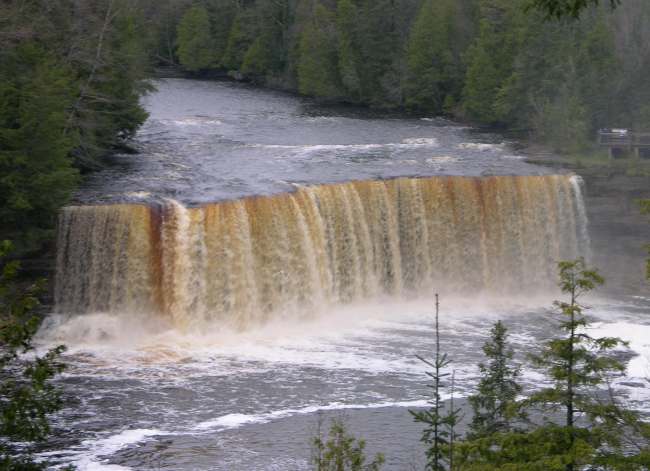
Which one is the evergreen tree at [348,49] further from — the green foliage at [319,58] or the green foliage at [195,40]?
the green foliage at [195,40]

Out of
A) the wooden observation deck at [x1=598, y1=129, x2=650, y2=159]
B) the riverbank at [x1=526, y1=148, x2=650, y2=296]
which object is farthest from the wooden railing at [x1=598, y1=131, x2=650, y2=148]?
the riverbank at [x1=526, y1=148, x2=650, y2=296]

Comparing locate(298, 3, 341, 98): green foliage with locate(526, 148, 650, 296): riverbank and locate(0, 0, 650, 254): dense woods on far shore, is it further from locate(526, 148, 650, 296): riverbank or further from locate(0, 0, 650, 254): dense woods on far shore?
locate(526, 148, 650, 296): riverbank

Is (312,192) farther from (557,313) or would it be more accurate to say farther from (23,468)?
(23,468)

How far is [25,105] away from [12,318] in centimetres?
1988

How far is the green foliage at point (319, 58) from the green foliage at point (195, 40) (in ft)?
25.8

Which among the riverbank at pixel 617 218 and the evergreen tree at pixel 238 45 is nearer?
the riverbank at pixel 617 218

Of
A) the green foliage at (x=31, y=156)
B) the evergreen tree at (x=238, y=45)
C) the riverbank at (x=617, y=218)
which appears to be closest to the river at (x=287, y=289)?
the riverbank at (x=617, y=218)

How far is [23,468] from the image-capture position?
30.8ft

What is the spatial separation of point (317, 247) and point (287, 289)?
5.56ft

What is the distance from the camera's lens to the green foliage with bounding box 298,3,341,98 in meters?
59.2

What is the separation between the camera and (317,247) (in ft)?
109

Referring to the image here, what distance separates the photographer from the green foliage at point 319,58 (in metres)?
59.2

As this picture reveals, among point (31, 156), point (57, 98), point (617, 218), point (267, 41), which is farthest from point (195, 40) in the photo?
point (31, 156)

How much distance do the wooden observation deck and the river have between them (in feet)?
13.0
